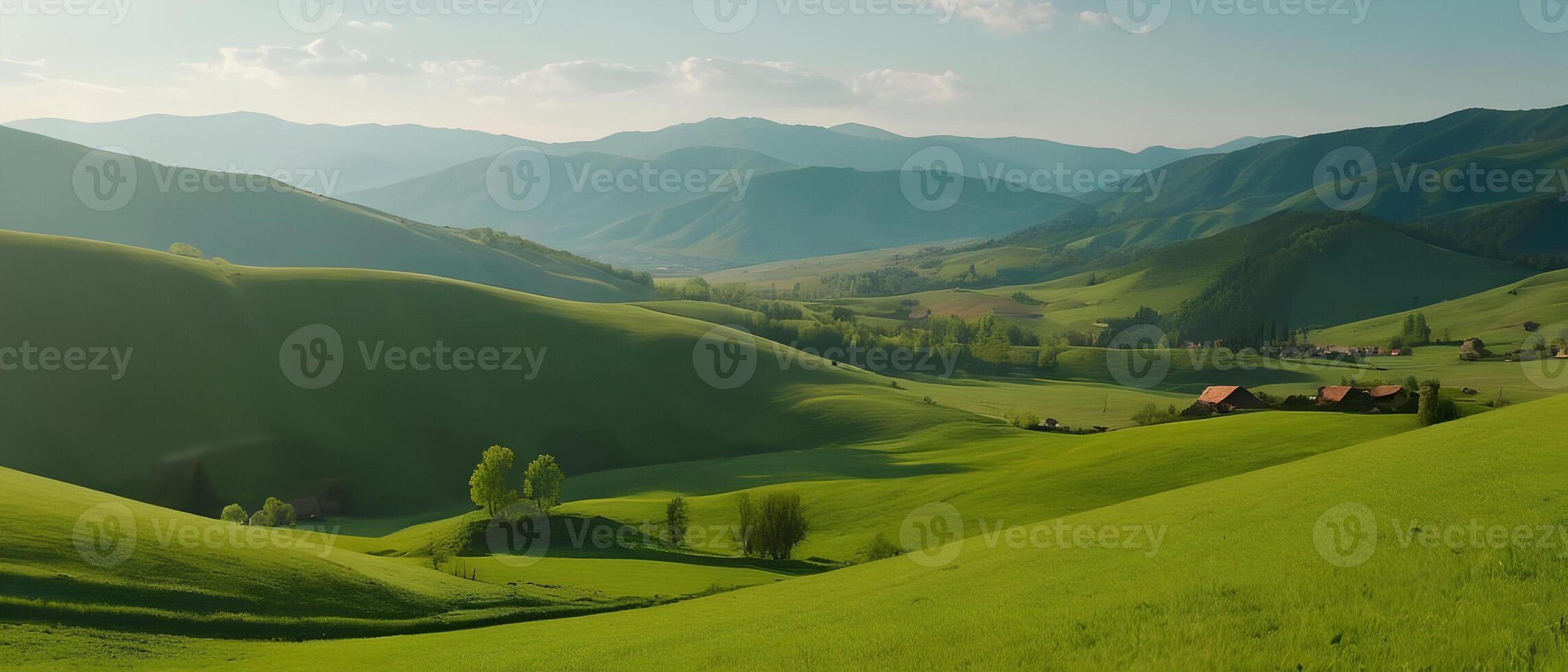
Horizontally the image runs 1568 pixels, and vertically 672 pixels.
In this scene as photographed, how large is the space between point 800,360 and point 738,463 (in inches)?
1845

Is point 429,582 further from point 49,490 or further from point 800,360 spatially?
point 800,360

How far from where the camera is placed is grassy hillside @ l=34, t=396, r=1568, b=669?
1227cm

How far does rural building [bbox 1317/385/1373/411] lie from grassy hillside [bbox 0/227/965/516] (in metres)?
47.2

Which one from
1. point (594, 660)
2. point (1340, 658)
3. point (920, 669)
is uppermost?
point (1340, 658)

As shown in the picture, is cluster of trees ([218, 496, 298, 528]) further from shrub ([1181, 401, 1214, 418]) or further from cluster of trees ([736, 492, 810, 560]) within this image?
shrub ([1181, 401, 1214, 418])

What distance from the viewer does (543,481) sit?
68.3 meters

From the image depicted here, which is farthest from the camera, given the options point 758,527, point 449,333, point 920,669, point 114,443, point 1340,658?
point 449,333

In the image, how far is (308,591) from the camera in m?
31.7

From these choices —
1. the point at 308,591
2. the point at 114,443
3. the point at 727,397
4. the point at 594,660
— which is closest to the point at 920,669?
the point at 594,660

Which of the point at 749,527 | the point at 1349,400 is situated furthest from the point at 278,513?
Result: the point at 1349,400

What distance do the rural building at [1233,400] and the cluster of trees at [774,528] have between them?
71.5 meters

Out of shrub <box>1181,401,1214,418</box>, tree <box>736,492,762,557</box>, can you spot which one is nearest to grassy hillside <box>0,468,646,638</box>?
tree <box>736,492,762,557</box>

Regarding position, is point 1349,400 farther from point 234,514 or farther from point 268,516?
point 234,514

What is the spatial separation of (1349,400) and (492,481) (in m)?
87.0
